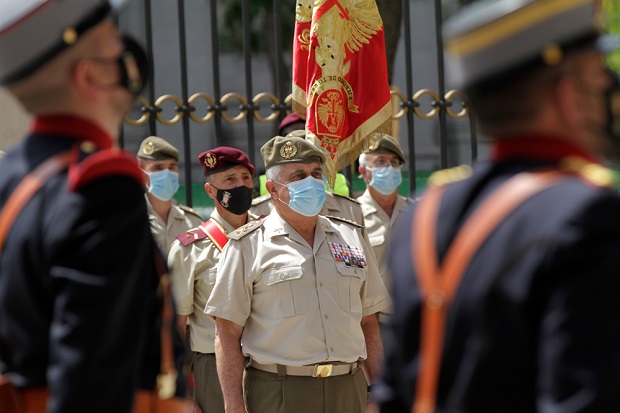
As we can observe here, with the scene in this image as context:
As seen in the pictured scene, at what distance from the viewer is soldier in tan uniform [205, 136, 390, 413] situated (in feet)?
17.7

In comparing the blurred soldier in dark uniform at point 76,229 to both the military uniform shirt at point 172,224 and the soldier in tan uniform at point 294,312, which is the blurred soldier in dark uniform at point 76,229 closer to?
the soldier in tan uniform at point 294,312

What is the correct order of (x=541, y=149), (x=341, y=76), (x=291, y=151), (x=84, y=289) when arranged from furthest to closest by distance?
(x=341, y=76)
(x=291, y=151)
(x=84, y=289)
(x=541, y=149)

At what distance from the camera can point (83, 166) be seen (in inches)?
97.8

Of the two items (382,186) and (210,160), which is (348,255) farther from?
(382,186)

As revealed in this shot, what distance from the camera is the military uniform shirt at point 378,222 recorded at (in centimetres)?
785

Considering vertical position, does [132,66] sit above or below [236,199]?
above

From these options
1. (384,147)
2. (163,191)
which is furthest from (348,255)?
(384,147)

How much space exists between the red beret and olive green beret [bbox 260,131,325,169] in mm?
1081

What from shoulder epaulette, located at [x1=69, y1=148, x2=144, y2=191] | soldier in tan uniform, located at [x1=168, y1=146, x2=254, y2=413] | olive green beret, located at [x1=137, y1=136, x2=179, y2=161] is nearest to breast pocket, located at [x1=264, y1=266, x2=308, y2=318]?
soldier in tan uniform, located at [x1=168, y1=146, x2=254, y2=413]

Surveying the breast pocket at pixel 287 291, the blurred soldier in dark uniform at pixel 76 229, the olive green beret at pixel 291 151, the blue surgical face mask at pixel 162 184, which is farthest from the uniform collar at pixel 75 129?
the blue surgical face mask at pixel 162 184

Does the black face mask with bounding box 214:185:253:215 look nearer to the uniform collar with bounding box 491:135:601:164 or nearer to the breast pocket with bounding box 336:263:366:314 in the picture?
the breast pocket with bounding box 336:263:366:314

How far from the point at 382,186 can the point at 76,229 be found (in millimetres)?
5913

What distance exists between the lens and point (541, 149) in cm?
223

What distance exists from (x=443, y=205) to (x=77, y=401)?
33.5 inches
